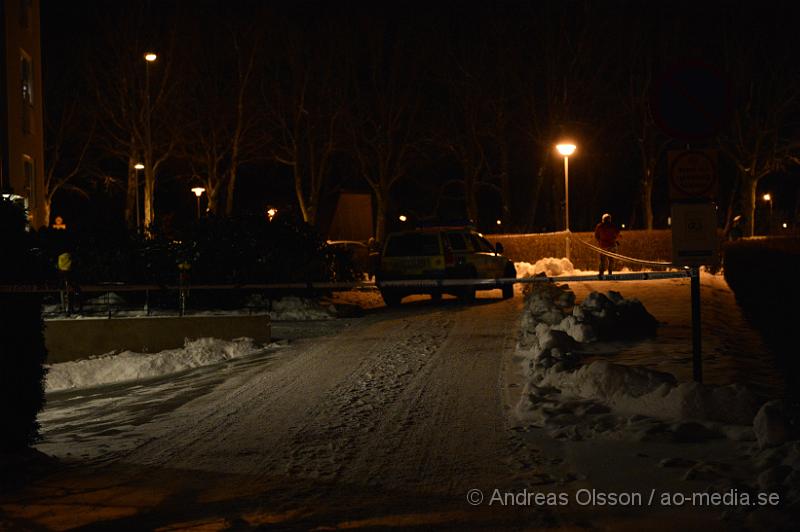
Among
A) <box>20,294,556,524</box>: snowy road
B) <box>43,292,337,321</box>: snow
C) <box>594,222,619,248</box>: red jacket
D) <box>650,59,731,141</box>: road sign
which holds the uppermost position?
<box>650,59,731,141</box>: road sign

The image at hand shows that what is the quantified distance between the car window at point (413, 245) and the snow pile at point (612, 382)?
24.0 ft

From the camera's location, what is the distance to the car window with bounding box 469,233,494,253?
22998mm

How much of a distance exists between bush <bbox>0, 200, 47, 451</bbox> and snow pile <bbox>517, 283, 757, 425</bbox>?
4.49 m

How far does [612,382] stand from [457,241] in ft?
43.9

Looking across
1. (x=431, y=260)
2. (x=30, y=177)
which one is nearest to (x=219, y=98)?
(x=30, y=177)

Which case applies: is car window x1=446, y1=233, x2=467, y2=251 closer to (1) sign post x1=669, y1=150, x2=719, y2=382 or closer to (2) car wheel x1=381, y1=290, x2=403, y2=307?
(2) car wheel x1=381, y1=290, x2=403, y2=307

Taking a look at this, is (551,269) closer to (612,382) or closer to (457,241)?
(457,241)

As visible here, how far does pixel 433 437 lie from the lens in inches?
339

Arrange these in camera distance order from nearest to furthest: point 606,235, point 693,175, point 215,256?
point 693,175 → point 215,256 → point 606,235

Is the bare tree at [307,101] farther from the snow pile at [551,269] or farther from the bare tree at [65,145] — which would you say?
the snow pile at [551,269]

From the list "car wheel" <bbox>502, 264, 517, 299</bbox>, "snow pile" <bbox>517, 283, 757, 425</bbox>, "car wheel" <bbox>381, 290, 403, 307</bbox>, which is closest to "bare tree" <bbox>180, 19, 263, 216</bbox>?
"car wheel" <bbox>502, 264, 517, 299</bbox>

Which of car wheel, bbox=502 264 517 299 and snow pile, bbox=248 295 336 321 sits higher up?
car wheel, bbox=502 264 517 299

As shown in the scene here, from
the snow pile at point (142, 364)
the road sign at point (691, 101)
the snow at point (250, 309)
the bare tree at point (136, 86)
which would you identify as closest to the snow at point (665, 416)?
the road sign at point (691, 101)

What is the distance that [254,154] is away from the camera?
54781 millimetres
